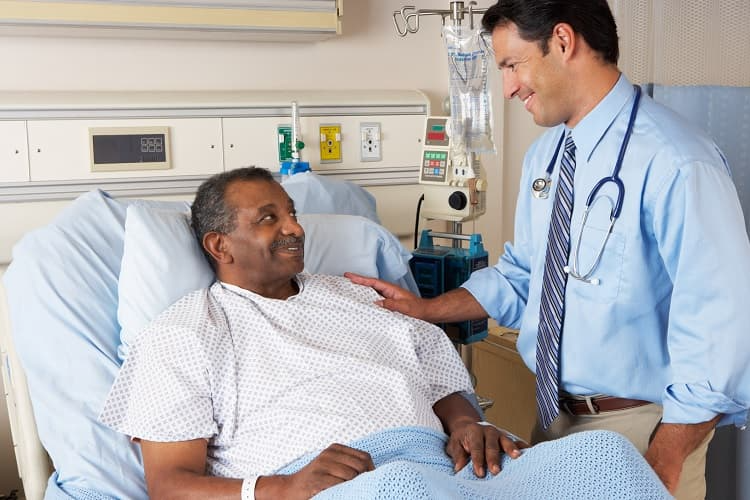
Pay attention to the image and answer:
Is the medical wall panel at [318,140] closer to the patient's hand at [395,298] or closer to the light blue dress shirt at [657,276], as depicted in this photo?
the patient's hand at [395,298]

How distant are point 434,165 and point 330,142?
0.40 metres

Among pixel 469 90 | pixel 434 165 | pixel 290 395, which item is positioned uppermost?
pixel 469 90

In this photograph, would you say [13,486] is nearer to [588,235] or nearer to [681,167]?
[588,235]

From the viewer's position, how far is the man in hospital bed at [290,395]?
1454 mm

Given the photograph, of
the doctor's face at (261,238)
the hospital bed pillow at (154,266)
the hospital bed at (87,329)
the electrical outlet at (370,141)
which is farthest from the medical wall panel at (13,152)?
the electrical outlet at (370,141)

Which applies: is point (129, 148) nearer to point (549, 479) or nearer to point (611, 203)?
point (611, 203)

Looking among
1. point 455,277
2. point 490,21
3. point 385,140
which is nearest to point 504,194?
point 385,140

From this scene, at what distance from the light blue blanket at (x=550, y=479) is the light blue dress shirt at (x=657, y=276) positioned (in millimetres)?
183

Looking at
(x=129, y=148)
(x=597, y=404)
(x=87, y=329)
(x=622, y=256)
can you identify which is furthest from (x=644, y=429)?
(x=129, y=148)

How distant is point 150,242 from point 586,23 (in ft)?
3.51

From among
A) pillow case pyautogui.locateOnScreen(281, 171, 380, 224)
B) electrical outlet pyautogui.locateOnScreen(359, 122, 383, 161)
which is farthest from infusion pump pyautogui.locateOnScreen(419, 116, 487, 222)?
electrical outlet pyautogui.locateOnScreen(359, 122, 383, 161)

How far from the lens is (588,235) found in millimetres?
1696

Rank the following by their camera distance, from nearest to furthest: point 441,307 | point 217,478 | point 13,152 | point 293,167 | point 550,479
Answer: point 550,479 → point 217,478 → point 441,307 → point 13,152 → point 293,167

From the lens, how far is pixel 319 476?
1505 mm
